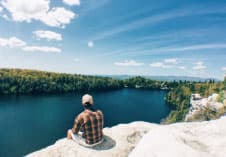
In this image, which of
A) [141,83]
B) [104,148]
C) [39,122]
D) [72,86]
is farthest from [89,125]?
[141,83]

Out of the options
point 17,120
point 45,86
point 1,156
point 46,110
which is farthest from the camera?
point 45,86

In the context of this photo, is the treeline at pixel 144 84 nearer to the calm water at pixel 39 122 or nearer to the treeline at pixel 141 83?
the treeline at pixel 141 83

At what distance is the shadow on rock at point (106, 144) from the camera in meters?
6.60

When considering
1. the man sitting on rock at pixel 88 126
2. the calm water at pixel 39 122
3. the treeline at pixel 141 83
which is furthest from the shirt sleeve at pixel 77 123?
the treeline at pixel 141 83

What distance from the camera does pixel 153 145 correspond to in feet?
17.7

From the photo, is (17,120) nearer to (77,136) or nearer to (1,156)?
(1,156)

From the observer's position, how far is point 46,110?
71688 millimetres

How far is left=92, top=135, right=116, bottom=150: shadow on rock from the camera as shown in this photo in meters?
6.60

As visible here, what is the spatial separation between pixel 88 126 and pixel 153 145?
2000 millimetres

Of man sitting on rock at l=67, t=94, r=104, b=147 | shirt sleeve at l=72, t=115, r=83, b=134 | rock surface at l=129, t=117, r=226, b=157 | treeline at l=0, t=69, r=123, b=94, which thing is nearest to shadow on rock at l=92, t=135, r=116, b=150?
man sitting on rock at l=67, t=94, r=104, b=147

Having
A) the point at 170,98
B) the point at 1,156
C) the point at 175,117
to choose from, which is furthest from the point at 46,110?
the point at 170,98

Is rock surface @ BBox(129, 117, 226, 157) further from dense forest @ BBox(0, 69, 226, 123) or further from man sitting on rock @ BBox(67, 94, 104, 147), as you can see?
dense forest @ BBox(0, 69, 226, 123)

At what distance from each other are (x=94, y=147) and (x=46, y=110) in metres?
69.0

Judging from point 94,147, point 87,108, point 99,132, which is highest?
point 87,108
